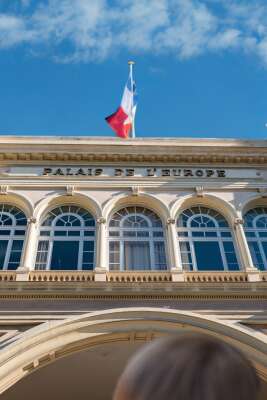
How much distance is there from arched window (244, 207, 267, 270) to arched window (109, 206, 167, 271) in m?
3.08

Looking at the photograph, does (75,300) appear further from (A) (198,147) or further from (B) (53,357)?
(A) (198,147)

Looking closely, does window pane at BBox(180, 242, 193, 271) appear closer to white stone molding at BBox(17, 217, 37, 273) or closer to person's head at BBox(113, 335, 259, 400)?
white stone molding at BBox(17, 217, 37, 273)

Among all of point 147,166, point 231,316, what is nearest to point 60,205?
point 147,166

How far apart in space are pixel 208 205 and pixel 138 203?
260 cm

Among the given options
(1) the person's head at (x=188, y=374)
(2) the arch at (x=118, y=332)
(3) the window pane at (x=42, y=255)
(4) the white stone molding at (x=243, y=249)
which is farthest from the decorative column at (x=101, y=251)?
(1) the person's head at (x=188, y=374)

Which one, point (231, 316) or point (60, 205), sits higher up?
point (60, 205)

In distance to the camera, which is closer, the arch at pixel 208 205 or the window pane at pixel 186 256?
the window pane at pixel 186 256

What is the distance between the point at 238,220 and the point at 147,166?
4166mm

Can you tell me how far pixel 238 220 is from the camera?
15.6m

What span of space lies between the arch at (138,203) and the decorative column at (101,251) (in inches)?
21.6

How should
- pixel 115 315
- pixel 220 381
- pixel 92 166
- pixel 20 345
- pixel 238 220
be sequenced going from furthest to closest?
pixel 92 166, pixel 238 220, pixel 115 315, pixel 20 345, pixel 220 381

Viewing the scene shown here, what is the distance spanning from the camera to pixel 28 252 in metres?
14.1

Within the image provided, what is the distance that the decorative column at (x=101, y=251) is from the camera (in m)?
13.5

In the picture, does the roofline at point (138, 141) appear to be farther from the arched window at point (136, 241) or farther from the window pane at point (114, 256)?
the window pane at point (114, 256)
